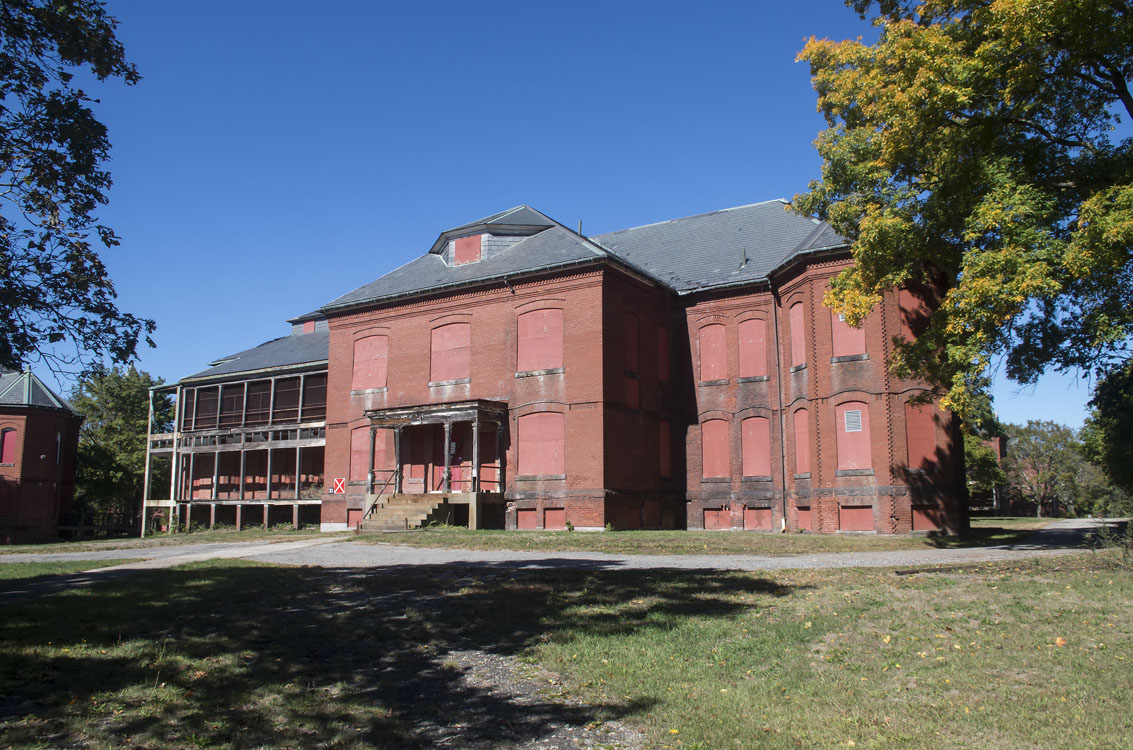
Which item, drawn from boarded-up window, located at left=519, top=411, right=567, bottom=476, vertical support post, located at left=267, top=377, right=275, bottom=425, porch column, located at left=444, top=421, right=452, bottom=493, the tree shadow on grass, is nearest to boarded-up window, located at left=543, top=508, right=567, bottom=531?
boarded-up window, located at left=519, top=411, right=567, bottom=476

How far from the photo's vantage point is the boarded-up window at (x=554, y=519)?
27.1 m

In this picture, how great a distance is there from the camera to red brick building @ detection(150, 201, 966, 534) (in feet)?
82.0

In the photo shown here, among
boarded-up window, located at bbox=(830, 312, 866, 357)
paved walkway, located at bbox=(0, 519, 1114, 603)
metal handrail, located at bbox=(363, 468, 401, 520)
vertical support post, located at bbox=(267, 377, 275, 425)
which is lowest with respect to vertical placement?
paved walkway, located at bbox=(0, 519, 1114, 603)

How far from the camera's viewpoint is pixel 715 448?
98.1 ft

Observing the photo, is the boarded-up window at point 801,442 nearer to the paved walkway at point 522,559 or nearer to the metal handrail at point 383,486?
the paved walkway at point 522,559

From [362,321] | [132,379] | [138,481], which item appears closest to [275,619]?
[362,321]

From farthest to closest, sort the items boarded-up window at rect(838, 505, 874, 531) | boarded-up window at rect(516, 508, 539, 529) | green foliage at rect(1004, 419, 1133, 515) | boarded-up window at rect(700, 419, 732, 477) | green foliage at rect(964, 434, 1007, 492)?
green foliage at rect(1004, 419, 1133, 515) < green foliage at rect(964, 434, 1007, 492) < boarded-up window at rect(700, 419, 732, 477) < boarded-up window at rect(516, 508, 539, 529) < boarded-up window at rect(838, 505, 874, 531)

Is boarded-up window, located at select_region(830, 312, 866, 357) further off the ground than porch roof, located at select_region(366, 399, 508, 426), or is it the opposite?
boarded-up window, located at select_region(830, 312, 866, 357)

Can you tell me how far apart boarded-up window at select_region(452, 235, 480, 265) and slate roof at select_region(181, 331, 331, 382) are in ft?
30.4

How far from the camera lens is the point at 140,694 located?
7.03 m

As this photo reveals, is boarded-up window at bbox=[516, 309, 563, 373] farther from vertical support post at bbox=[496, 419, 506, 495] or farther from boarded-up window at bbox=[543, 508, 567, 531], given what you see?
boarded-up window at bbox=[543, 508, 567, 531]

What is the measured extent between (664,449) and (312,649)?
22.4 metres

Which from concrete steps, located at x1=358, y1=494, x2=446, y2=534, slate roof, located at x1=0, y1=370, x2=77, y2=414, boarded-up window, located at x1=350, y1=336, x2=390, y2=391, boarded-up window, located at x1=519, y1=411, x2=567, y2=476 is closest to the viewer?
concrete steps, located at x1=358, y1=494, x2=446, y2=534

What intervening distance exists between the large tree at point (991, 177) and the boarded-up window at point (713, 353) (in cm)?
1159
